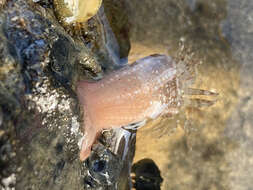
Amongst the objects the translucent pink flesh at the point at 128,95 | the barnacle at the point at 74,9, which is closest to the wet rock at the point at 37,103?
the barnacle at the point at 74,9

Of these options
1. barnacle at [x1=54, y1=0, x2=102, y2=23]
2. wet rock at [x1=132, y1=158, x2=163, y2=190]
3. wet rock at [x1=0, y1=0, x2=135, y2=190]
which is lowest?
wet rock at [x1=132, y1=158, x2=163, y2=190]

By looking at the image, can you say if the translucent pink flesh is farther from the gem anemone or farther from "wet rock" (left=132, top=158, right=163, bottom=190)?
"wet rock" (left=132, top=158, right=163, bottom=190)

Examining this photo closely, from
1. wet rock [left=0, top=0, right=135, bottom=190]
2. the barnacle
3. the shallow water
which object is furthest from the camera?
the shallow water

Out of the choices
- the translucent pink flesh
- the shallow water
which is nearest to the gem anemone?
the translucent pink flesh

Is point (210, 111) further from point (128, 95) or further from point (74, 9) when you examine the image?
point (74, 9)

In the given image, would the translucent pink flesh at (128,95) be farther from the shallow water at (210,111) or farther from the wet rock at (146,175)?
the wet rock at (146,175)

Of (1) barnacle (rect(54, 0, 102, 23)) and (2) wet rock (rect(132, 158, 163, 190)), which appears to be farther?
(2) wet rock (rect(132, 158, 163, 190))
